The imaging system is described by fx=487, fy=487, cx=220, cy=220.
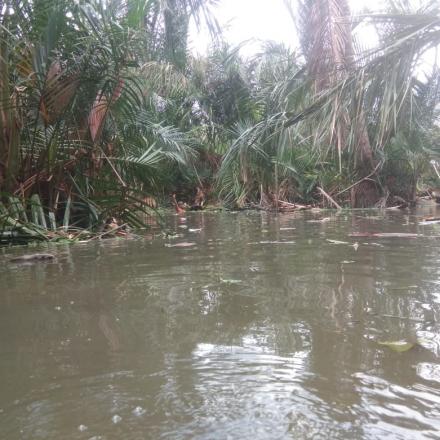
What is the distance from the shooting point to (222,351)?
5.09ft

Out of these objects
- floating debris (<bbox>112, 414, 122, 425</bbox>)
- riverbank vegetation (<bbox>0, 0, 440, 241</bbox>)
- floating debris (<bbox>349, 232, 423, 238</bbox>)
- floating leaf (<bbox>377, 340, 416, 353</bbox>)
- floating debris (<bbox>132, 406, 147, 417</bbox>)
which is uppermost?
riverbank vegetation (<bbox>0, 0, 440, 241</bbox>)

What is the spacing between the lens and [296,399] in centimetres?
119

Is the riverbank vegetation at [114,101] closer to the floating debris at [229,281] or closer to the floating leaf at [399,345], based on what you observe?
the floating debris at [229,281]

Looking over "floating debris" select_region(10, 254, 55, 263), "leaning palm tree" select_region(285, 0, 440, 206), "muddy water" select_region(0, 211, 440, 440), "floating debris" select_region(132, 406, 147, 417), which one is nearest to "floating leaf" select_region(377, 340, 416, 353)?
"muddy water" select_region(0, 211, 440, 440)

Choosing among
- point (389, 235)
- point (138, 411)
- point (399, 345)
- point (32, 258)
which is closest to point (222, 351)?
point (138, 411)

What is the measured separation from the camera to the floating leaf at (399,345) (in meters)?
1.51

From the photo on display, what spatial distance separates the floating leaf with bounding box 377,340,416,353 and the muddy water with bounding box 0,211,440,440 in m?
0.03

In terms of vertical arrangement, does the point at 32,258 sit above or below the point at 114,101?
below

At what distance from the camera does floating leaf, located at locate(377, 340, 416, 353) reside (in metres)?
1.51

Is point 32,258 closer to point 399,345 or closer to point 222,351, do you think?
point 222,351

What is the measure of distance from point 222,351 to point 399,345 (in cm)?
56

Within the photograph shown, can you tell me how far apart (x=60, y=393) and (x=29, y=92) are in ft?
13.9

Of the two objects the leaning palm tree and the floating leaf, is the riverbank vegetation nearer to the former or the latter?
the leaning palm tree

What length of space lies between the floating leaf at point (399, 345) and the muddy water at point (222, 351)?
27mm
